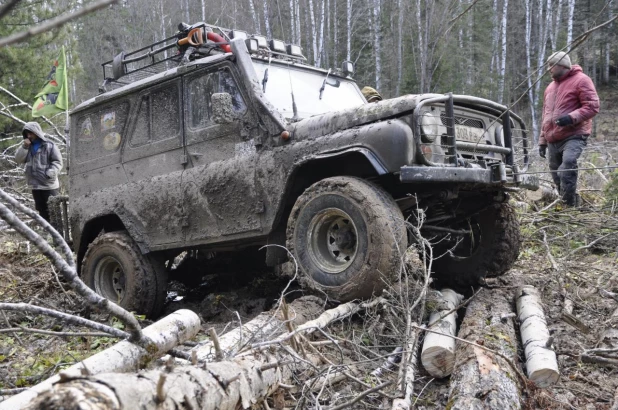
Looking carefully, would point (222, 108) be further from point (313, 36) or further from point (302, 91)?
point (313, 36)

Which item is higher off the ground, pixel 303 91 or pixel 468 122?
pixel 303 91

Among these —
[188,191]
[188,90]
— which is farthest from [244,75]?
[188,191]

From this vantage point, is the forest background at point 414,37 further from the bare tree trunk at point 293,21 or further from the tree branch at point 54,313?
the tree branch at point 54,313

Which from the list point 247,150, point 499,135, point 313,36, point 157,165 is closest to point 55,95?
point 157,165

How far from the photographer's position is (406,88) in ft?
72.3

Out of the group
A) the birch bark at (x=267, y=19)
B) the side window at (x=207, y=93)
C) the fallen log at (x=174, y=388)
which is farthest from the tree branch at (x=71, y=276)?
the birch bark at (x=267, y=19)

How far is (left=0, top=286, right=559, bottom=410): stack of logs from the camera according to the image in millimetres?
1740

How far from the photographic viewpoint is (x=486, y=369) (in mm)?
2943

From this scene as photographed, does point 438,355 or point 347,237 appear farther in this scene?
point 347,237

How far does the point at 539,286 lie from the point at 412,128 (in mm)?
2068

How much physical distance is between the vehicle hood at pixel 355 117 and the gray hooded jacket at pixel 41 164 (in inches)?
190

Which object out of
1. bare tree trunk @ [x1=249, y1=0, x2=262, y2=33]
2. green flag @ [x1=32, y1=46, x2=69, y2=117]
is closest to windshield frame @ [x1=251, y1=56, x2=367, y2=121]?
green flag @ [x1=32, y1=46, x2=69, y2=117]

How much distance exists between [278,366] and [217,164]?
8.50 feet

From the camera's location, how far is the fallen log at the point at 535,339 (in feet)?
10.2
